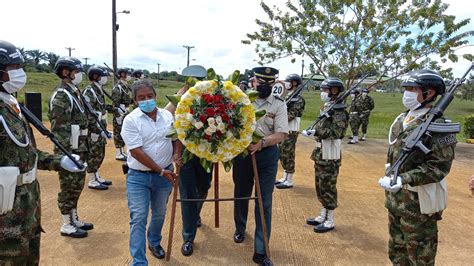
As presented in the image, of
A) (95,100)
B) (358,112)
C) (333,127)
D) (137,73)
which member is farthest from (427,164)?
(358,112)

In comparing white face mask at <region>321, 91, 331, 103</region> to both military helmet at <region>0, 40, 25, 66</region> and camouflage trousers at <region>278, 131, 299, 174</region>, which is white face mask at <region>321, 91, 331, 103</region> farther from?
military helmet at <region>0, 40, 25, 66</region>

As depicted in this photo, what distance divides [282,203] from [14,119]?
4.45 m

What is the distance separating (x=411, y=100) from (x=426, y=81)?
7.7 inches

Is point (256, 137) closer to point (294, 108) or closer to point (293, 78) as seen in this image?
point (294, 108)

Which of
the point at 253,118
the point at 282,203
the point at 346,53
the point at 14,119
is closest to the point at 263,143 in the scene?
the point at 253,118

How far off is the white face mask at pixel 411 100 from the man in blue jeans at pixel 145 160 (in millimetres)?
2248

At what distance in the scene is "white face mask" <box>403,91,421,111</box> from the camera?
3.23 metres

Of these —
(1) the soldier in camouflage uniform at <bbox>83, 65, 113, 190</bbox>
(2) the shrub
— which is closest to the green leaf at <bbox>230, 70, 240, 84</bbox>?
(1) the soldier in camouflage uniform at <bbox>83, 65, 113, 190</bbox>

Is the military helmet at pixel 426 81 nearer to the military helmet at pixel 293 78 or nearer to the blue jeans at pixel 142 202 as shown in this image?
the blue jeans at pixel 142 202

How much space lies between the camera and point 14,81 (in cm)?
276

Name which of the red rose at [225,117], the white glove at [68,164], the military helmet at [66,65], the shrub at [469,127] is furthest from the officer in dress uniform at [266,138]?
the shrub at [469,127]

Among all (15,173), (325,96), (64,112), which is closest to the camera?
(15,173)

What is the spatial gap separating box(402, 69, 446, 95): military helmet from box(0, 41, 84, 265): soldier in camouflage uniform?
10.2 feet

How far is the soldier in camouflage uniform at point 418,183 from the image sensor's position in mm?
2969
